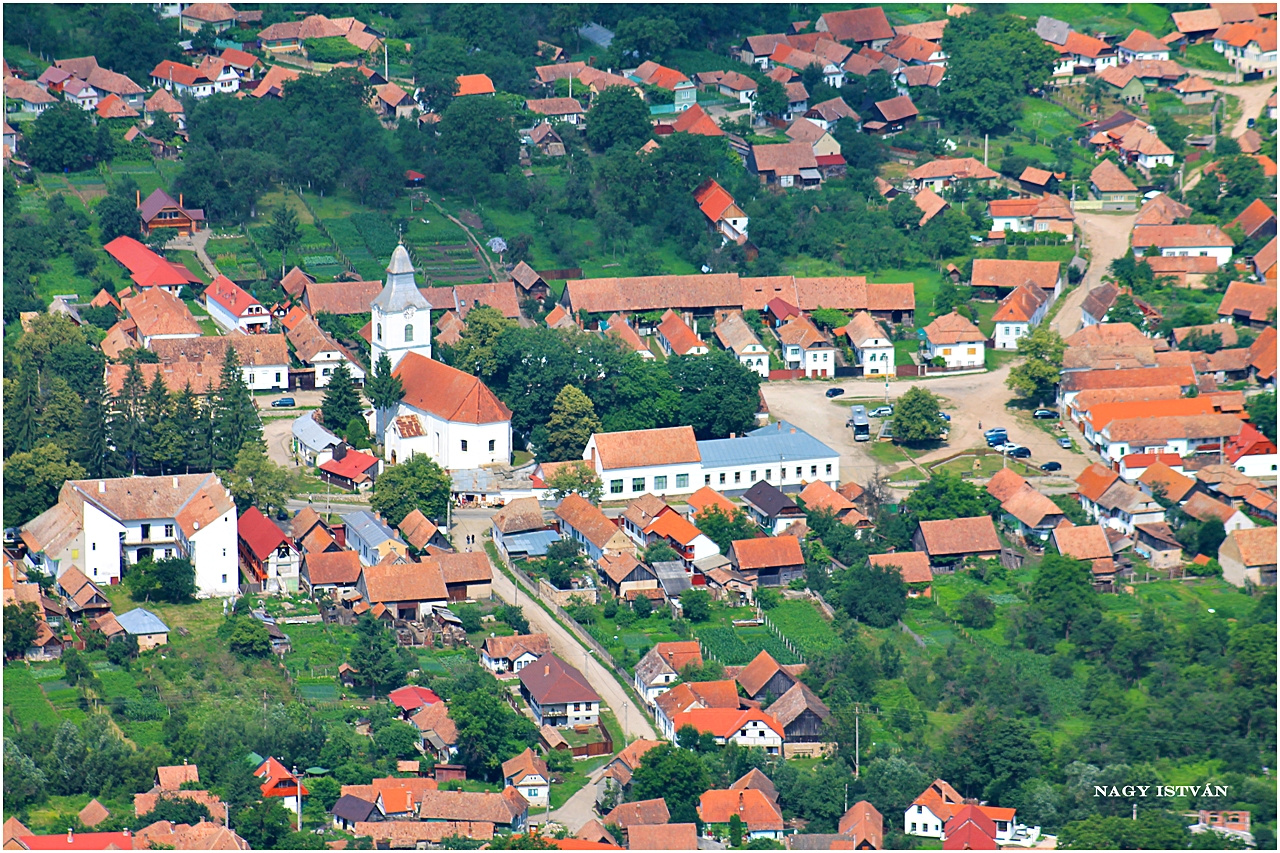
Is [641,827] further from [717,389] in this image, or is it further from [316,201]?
[316,201]

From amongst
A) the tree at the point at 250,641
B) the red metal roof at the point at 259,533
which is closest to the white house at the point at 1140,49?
the red metal roof at the point at 259,533

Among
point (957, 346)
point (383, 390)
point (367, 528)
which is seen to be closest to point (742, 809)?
point (367, 528)

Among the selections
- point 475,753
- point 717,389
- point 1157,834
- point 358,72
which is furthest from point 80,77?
point 1157,834

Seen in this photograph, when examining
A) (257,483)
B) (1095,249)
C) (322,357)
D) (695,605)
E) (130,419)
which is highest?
(1095,249)

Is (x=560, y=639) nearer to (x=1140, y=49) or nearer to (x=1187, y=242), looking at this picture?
(x=1187, y=242)

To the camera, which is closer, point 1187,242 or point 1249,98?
point 1187,242

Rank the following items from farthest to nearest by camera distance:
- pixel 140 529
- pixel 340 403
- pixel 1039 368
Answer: pixel 1039 368 < pixel 340 403 < pixel 140 529

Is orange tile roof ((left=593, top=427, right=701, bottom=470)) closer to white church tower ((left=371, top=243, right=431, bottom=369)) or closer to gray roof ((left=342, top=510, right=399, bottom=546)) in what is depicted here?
gray roof ((left=342, top=510, right=399, bottom=546))
